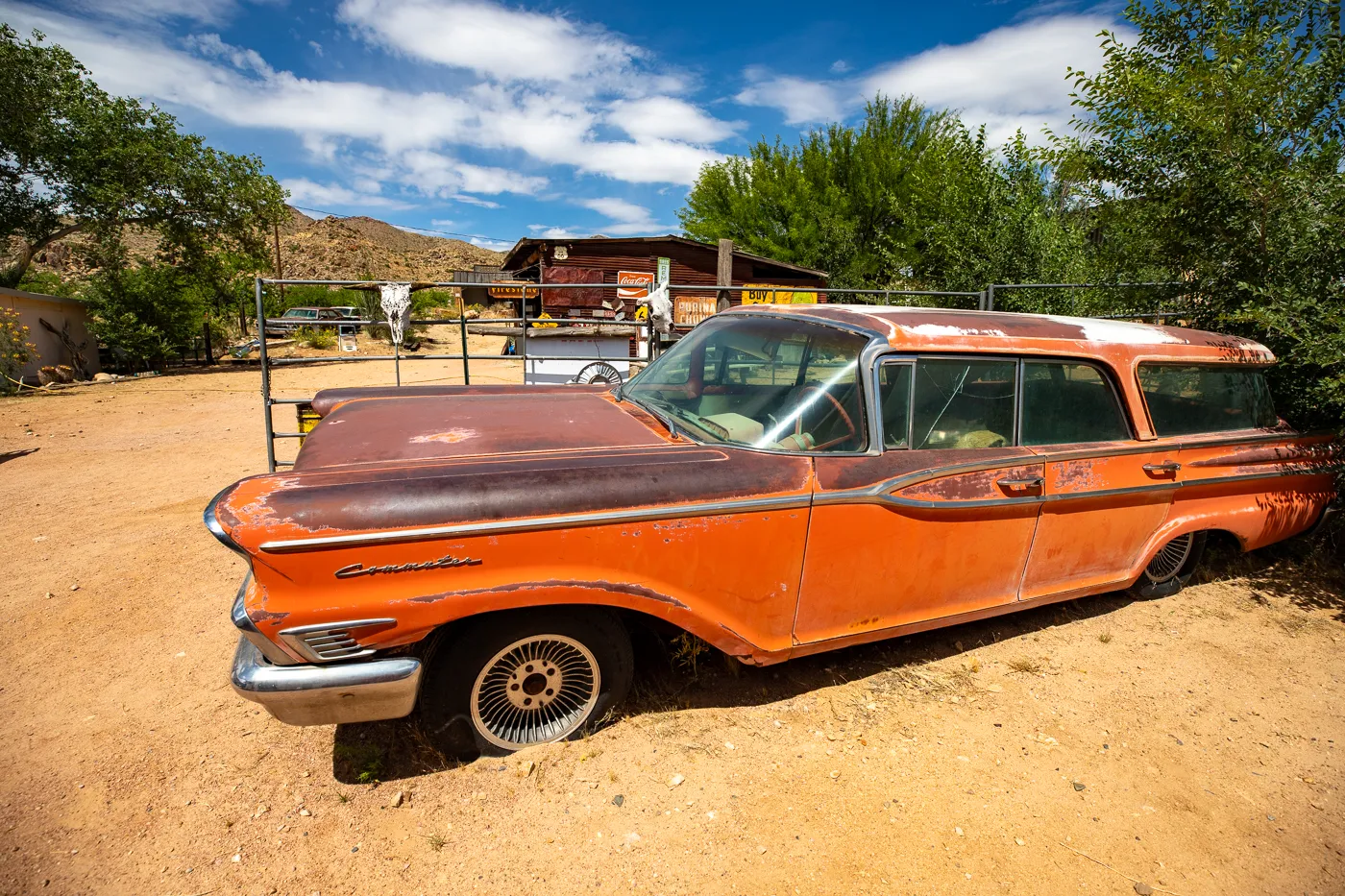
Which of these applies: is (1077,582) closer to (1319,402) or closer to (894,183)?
(1319,402)

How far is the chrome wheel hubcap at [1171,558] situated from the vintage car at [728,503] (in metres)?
0.24

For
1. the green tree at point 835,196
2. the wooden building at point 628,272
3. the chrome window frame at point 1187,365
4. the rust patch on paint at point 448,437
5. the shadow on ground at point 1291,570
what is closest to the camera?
the rust patch on paint at point 448,437

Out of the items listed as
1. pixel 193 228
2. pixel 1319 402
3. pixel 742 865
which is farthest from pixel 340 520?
pixel 193 228

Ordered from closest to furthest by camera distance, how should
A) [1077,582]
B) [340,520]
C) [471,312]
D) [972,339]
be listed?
1. [340,520]
2. [972,339]
3. [1077,582]
4. [471,312]

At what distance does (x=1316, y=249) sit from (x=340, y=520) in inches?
242

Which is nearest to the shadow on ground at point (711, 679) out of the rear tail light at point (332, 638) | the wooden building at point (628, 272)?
the rear tail light at point (332, 638)

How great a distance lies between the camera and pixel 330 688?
2.01m

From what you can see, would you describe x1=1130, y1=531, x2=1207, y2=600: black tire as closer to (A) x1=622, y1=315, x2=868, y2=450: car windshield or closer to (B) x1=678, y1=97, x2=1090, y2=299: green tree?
(A) x1=622, y1=315, x2=868, y2=450: car windshield

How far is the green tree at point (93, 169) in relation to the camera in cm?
1806

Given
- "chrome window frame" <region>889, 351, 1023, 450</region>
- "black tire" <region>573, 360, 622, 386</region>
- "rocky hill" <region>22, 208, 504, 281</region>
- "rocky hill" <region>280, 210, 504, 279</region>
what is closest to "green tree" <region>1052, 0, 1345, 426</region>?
"chrome window frame" <region>889, 351, 1023, 450</region>

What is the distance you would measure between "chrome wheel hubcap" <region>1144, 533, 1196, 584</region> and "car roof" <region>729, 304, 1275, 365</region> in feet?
3.58

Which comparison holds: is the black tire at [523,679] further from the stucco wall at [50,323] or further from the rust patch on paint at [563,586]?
the stucco wall at [50,323]

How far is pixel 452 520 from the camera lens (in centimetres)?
207

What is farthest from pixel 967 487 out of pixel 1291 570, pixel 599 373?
pixel 599 373
